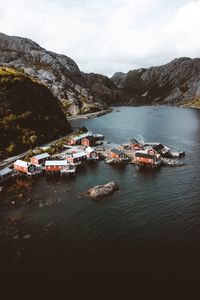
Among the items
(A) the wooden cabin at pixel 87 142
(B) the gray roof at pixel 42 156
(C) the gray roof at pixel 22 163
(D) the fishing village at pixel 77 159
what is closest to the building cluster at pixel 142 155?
(D) the fishing village at pixel 77 159

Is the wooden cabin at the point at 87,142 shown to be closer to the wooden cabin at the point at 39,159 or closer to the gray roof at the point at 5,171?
the wooden cabin at the point at 39,159

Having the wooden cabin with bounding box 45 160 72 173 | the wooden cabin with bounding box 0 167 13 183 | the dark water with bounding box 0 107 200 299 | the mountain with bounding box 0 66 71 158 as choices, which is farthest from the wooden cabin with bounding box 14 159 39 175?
the mountain with bounding box 0 66 71 158

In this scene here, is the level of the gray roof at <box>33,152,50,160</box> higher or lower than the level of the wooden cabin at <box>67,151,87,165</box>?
higher

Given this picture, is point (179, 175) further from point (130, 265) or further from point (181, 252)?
point (130, 265)

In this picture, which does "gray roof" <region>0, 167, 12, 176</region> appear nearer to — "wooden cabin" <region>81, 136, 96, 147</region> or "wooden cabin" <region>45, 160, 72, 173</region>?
"wooden cabin" <region>45, 160, 72, 173</region>

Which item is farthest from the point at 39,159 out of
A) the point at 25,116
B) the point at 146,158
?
the point at 25,116

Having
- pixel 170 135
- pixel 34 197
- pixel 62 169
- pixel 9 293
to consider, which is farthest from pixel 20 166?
pixel 170 135
